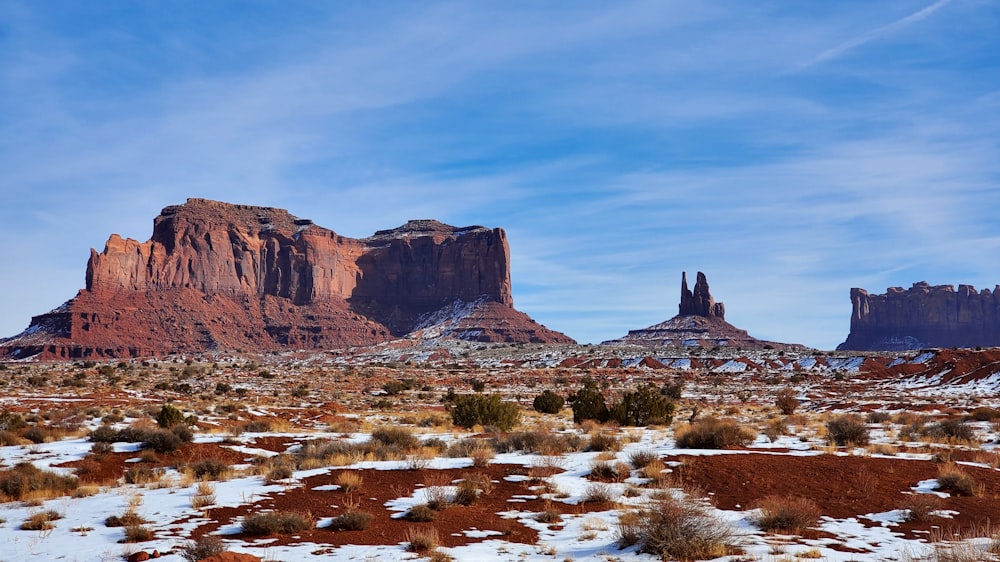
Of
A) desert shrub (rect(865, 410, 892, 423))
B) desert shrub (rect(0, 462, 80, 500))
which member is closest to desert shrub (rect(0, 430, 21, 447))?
desert shrub (rect(0, 462, 80, 500))

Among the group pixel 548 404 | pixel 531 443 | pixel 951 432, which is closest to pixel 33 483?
pixel 531 443

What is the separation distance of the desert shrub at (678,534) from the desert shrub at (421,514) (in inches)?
116

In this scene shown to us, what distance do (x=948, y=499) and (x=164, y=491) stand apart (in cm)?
1360

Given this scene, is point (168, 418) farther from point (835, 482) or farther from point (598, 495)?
point (835, 482)

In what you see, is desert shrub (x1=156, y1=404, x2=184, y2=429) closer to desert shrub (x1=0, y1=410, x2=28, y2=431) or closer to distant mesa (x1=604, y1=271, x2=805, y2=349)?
desert shrub (x1=0, y1=410, x2=28, y2=431)

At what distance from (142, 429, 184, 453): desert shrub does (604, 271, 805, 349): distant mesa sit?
13124 cm

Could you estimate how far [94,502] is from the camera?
12.5 metres

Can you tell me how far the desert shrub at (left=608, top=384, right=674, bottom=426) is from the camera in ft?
83.1

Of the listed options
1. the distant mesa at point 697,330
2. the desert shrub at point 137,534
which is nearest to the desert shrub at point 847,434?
the desert shrub at point 137,534

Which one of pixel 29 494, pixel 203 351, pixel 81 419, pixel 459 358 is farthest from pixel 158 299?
pixel 29 494

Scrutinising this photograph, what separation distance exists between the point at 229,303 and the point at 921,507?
17687cm

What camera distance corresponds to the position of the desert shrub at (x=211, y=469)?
14872 millimetres

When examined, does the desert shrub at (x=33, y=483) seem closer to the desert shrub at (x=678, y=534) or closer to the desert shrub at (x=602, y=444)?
the desert shrub at (x=678, y=534)

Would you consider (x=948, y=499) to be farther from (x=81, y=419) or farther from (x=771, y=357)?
(x=771, y=357)
